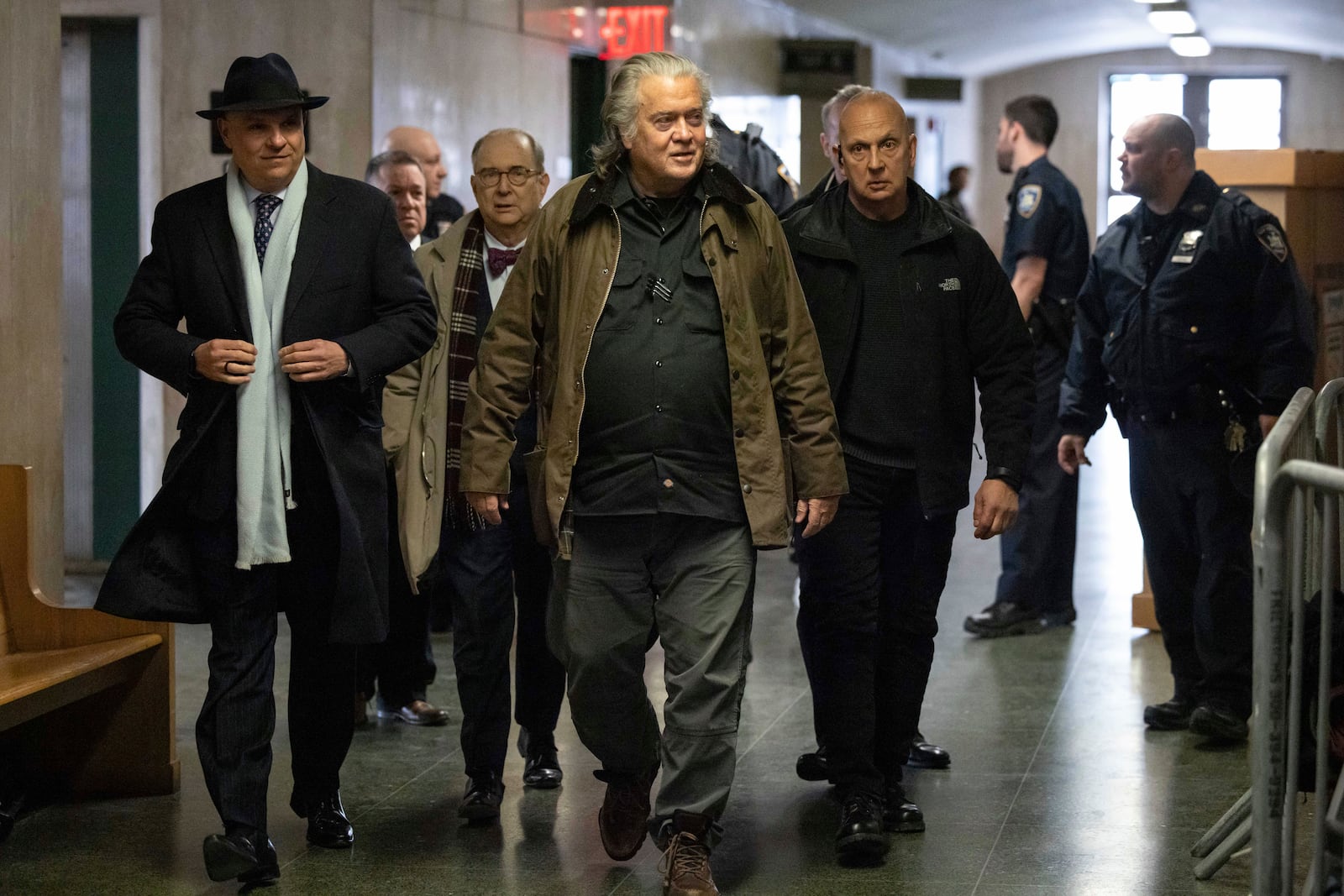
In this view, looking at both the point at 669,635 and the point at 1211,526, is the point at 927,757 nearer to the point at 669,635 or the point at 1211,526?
the point at 1211,526

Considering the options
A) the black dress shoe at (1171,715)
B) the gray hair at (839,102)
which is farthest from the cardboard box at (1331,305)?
the gray hair at (839,102)

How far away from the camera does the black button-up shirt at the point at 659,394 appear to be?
3689 mm

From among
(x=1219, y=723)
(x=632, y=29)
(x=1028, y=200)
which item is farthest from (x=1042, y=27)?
(x=1219, y=723)

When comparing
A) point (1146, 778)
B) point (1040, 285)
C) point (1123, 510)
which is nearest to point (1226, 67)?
point (1123, 510)

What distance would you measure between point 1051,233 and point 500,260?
2.89m

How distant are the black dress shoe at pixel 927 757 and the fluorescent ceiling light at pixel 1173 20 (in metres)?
16.0

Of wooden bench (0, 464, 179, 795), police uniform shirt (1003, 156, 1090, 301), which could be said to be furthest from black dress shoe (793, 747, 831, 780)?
police uniform shirt (1003, 156, 1090, 301)

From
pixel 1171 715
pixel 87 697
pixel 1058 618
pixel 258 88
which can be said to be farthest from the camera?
pixel 1058 618

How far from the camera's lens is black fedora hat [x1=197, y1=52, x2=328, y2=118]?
3779 mm

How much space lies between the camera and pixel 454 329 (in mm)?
4387

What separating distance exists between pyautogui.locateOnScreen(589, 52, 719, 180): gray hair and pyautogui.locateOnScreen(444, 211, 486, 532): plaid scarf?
27.4 inches

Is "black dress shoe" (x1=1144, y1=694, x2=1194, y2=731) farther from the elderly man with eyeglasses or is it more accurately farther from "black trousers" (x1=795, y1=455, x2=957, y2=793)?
the elderly man with eyeglasses

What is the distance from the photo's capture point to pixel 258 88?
379cm

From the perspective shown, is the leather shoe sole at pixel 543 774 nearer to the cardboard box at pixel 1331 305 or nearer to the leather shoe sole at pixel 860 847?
the leather shoe sole at pixel 860 847
